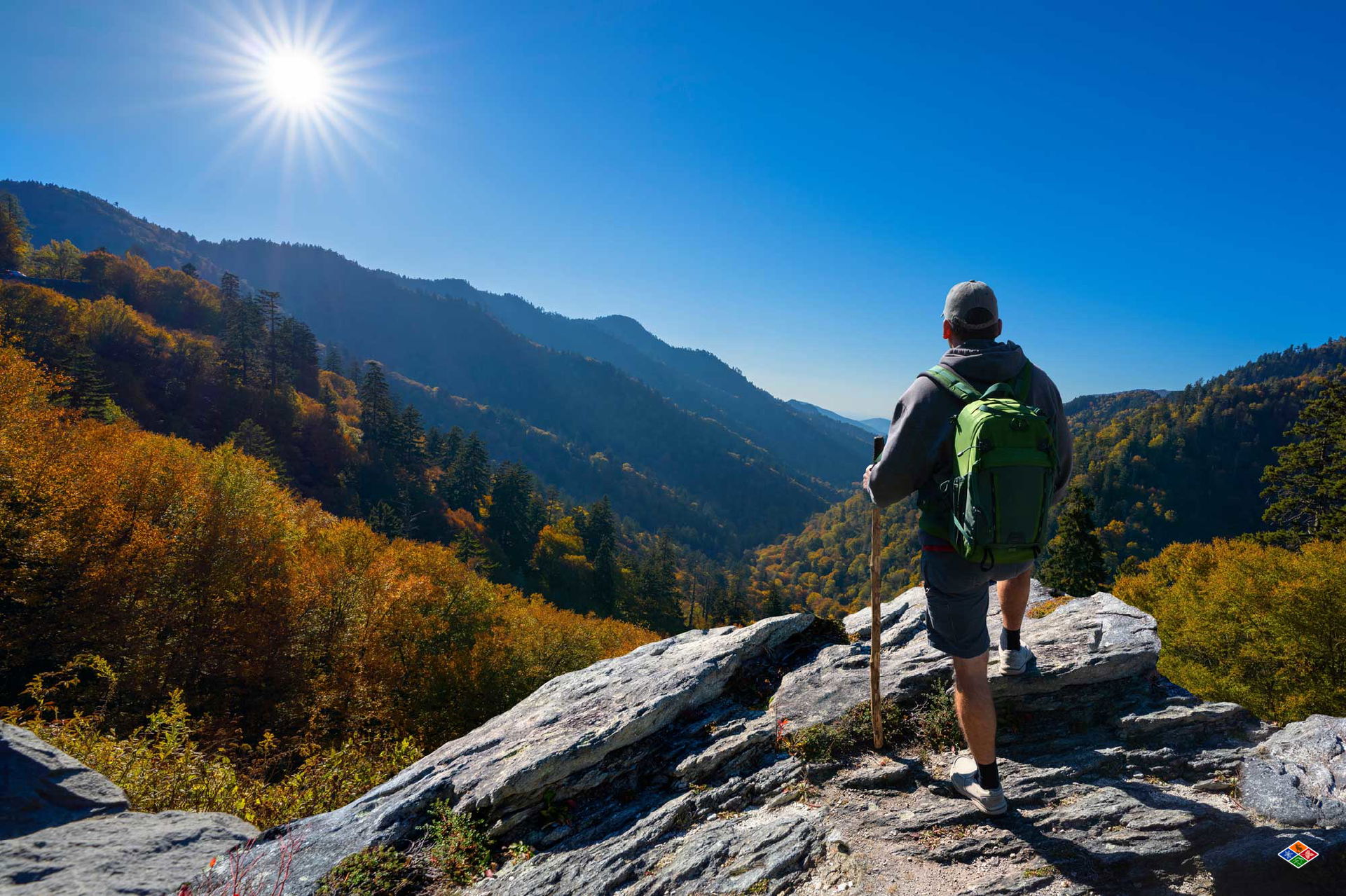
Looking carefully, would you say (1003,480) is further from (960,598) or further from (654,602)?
(654,602)

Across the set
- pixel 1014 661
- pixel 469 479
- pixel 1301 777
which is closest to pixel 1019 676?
pixel 1014 661

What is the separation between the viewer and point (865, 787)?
5555 mm

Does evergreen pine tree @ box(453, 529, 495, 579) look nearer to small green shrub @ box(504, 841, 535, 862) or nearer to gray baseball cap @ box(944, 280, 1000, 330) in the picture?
small green shrub @ box(504, 841, 535, 862)

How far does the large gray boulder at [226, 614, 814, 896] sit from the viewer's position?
6648mm

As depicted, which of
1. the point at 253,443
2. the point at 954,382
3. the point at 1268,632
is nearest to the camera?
the point at 954,382

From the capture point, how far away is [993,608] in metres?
8.80

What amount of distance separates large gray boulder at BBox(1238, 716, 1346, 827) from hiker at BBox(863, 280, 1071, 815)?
2386mm

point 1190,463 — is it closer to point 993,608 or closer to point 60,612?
point 993,608

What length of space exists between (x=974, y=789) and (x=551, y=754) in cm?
512

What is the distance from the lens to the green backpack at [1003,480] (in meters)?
3.66

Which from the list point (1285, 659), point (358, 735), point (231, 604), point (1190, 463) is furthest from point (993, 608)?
point (1190, 463)

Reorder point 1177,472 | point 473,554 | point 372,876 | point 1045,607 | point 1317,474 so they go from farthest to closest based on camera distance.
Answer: point 1177,472, point 473,554, point 1317,474, point 1045,607, point 372,876

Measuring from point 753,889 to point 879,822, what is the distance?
1422 millimetres

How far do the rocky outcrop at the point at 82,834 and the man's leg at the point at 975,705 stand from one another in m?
9.52
